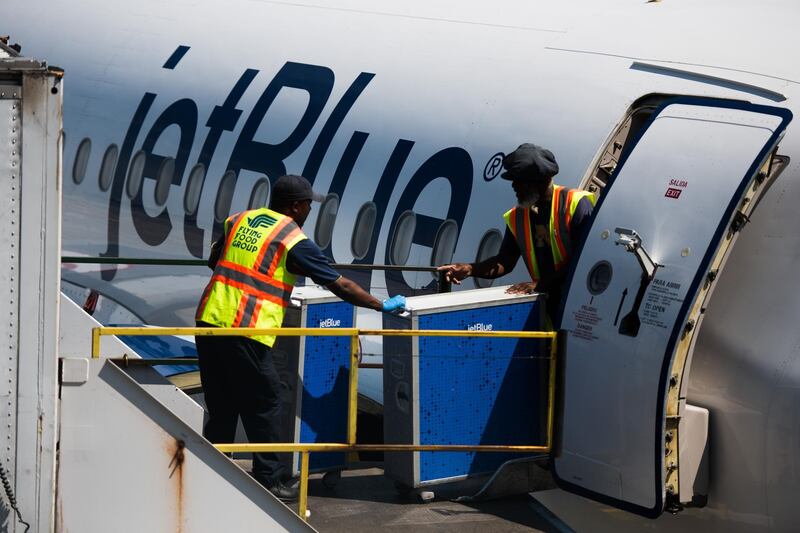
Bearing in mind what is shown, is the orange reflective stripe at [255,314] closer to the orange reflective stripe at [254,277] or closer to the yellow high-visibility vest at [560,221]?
the orange reflective stripe at [254,277]

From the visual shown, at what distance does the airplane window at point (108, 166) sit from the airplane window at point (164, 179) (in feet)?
3.20

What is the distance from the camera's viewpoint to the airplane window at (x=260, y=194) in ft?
37.3

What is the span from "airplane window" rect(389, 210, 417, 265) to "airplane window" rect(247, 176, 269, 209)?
198cm

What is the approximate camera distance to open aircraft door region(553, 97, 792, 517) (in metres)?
6.71

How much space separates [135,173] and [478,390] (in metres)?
6.99

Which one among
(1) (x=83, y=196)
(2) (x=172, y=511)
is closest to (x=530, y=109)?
(2) (x=172, y=511)

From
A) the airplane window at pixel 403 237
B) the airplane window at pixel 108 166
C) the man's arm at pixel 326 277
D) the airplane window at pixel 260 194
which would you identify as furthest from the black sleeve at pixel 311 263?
the airplane window at pixel 108 166

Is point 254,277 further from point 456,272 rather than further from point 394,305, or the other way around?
point 456,272

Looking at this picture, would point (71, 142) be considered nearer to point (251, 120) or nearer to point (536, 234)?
point (251, 120)

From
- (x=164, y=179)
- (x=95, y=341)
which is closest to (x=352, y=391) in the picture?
(x=95, y=341)

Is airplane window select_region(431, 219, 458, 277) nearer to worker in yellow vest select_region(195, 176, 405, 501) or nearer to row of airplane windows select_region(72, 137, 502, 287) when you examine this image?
row of airplane windows select_region(72, 137, 502, 287)

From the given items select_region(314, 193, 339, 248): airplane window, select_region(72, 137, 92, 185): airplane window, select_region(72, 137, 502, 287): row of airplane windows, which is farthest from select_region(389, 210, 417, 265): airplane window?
select_region(72, 137, 92, 185): airplane window

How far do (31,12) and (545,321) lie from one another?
406 inches

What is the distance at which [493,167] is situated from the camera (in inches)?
354
